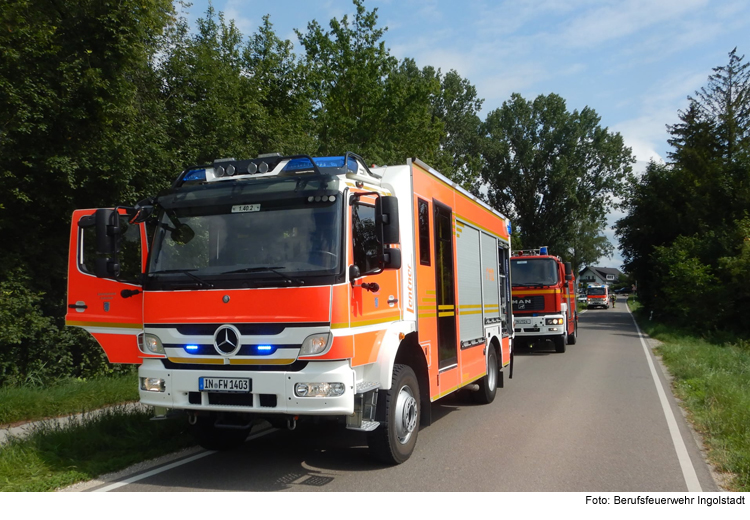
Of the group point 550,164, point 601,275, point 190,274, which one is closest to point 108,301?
point 190,274

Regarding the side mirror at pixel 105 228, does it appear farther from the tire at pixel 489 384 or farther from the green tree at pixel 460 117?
the green tree at pixel 460 117

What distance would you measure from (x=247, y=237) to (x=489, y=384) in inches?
220

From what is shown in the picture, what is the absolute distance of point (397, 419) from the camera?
20.3 feet

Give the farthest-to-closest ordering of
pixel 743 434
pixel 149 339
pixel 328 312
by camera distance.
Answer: pixel 743 434 → pixel 149 339 → pixel 328 312

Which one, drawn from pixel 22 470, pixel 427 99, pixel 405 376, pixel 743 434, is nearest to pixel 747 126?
pixel 427 99

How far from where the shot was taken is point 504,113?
51.5m

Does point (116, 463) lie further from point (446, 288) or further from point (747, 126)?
point (747, 126)

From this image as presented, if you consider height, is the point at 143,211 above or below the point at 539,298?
above

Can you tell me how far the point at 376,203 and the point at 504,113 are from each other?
158 feet

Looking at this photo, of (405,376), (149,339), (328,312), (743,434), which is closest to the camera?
(328,312)

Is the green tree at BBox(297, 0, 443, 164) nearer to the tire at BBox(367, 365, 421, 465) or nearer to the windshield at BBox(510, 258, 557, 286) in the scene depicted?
the windshield at BBox(510, 258, 557, 286)

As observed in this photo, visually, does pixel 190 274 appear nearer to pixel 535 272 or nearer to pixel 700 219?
pixel 535 272

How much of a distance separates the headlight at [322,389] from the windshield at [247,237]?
88 centimetres

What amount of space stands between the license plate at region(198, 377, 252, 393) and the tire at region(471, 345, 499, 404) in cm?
522
